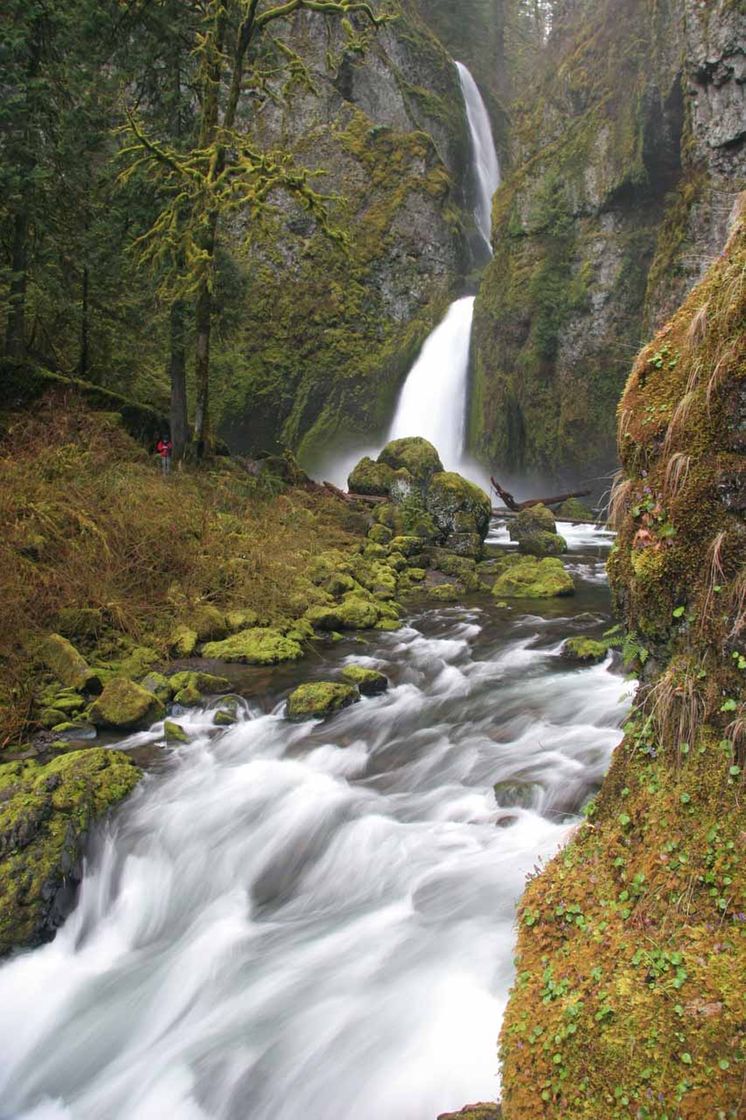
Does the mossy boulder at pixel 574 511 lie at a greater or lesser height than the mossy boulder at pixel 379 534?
greater

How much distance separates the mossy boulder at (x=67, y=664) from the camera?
26.2 ft

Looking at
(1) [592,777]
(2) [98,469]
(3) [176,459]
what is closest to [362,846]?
(1) [592,777]

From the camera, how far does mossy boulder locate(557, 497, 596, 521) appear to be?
2164 centimetres

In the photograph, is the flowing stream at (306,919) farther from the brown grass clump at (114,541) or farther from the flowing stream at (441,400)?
the flowing stream at (441,400)

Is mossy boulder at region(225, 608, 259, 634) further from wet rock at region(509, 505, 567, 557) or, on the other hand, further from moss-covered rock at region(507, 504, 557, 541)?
moss-covered rock at region(507, 504, 557, 541)

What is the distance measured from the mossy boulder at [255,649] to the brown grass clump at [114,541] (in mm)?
701

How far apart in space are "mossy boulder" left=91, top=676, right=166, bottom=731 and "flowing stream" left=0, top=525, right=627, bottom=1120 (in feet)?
1.01

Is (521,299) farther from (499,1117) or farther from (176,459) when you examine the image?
(499,1117)

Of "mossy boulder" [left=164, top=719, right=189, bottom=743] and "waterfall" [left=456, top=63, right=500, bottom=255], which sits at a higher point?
"waterfall" [left=456, top=63, right=500, bottom=255]

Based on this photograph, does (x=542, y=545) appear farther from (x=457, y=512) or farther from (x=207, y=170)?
(x=207, y=170)

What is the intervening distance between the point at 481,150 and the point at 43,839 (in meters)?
47.0

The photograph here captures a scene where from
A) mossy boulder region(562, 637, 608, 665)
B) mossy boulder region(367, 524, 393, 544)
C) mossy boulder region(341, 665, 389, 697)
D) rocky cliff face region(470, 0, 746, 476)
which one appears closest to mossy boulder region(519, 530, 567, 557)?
mossy boulder region(367, 524, 393, 544)

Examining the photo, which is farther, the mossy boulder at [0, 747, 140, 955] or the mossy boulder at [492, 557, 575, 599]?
the mossy boulder at [492, 557, 575, 599]

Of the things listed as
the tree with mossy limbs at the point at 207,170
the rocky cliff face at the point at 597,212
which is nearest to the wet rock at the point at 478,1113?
the tree with mossy limbs at the point at 207,170
